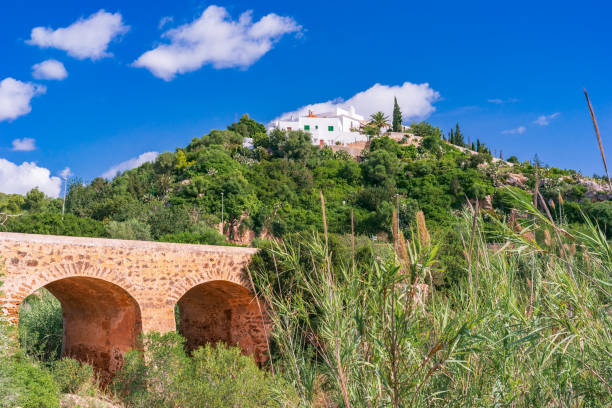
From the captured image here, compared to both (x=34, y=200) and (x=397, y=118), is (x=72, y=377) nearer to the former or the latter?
(x=34, y=200)

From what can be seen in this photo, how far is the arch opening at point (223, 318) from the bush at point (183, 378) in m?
2.27

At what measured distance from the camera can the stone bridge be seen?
6898 mm

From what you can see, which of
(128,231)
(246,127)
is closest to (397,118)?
(246,127)

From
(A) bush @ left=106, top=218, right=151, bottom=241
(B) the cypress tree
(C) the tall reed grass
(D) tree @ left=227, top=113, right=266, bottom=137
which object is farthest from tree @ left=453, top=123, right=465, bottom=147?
(C) the tall reed grass

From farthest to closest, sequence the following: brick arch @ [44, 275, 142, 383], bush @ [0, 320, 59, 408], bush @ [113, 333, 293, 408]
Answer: brick arch @ [44, 275, 142, 383] < bush @ [113, 333, 293, 408] < bush @ [0, 320, 59, 408]

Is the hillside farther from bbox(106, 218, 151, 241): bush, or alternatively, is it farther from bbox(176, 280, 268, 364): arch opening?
bbox(176, 280, 268, 364): arch opening

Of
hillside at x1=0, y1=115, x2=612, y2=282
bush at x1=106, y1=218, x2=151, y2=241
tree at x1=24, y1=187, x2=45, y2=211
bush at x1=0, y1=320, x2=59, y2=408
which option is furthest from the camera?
tree at x1=24, y1=187, x2=45, y2=211

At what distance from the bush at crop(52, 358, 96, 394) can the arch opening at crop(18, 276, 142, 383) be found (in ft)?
2.39

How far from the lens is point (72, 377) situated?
7.82 metres

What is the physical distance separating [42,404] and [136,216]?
746 inches

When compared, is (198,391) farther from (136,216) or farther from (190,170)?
(190,170)

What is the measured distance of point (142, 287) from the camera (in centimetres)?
825

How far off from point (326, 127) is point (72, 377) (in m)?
42.1

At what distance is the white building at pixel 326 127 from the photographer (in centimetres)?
4631
